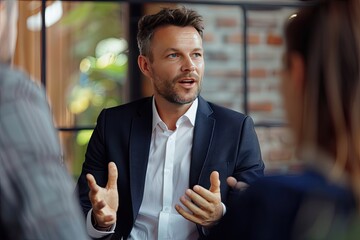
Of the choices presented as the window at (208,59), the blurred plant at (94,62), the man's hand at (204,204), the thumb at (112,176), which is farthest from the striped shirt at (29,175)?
the blurred plant at (94,62)

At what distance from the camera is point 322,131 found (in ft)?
3.97

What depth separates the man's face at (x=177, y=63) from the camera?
8.70 ft

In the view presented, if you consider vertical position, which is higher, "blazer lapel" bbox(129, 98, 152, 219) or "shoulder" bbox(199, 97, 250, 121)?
"shoulder" bbox(199, 97, 250, 121)

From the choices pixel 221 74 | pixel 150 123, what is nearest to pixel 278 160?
pixel 221 74

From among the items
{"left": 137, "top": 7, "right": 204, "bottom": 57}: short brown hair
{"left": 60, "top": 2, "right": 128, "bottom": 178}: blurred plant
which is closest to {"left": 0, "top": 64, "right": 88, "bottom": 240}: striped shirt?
{"left": 137, "top": 7, "right": 204, "bottom": 57}: short brown hair

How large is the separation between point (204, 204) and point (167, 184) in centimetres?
35

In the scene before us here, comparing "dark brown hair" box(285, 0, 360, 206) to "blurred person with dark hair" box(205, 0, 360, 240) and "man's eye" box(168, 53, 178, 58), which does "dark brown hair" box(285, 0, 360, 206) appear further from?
"man's eye" box(168, 53, 178, 58)

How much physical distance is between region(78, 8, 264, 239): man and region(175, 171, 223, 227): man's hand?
10cm

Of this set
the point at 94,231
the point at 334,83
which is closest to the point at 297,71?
the point at 334,83

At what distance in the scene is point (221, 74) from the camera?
486 cm

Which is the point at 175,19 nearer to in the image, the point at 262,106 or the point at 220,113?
the point at 220,113

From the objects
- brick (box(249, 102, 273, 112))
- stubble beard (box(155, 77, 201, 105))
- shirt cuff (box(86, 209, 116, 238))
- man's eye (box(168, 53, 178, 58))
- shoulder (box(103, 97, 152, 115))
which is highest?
man's eye (box(168, 53, 178, 58))

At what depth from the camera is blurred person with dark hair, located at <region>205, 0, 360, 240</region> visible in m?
1.19

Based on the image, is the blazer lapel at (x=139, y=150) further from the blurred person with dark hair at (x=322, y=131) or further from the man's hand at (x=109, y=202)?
the blurred person with dark hair at (x=322, y=131)
